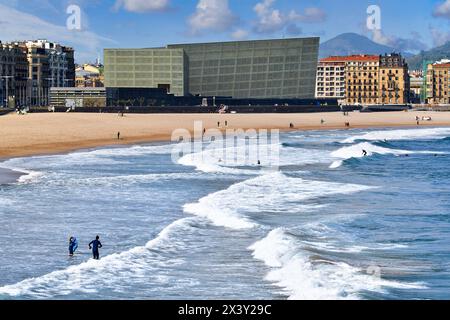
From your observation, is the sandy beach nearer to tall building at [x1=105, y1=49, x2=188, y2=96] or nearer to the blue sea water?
the blue sea water

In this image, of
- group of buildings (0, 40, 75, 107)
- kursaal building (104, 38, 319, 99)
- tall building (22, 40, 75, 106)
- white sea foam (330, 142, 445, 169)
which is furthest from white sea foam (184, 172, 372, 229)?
tall building (22, 40, 75, 106)

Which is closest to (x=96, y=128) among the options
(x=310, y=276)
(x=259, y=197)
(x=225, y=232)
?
(x=259, y=197)

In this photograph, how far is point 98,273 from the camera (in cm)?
2420

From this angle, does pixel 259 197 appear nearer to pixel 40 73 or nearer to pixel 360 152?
pixel 360 152

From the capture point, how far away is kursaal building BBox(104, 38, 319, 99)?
184 metres

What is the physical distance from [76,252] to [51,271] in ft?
10.2

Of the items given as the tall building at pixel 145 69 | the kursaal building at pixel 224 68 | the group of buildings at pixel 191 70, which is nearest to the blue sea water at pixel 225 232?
the group of buildings at pixel 191 70

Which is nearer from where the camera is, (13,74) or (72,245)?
(72,245)

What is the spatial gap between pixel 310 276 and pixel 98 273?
568 cm

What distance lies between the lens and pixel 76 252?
2730cm

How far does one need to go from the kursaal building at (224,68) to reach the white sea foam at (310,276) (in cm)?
15780
